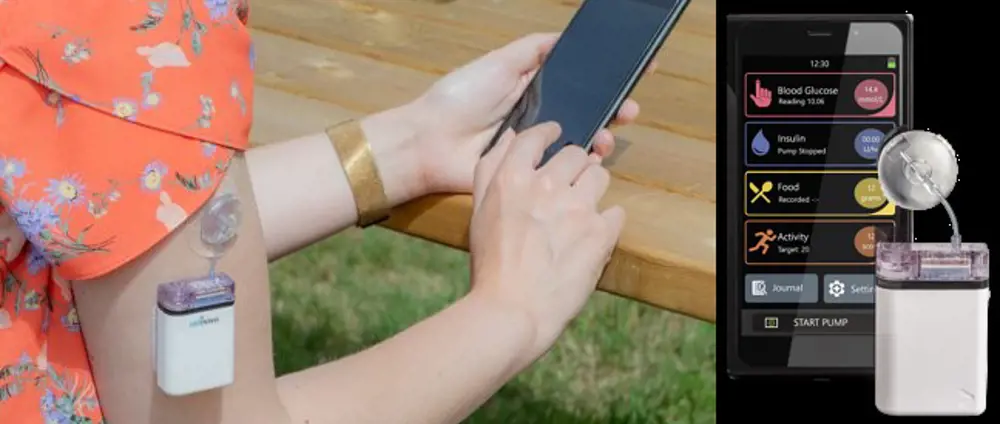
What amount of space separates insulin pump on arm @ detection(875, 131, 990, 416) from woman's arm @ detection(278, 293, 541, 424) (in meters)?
0.26

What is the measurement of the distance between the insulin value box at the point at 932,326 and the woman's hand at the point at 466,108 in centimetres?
43

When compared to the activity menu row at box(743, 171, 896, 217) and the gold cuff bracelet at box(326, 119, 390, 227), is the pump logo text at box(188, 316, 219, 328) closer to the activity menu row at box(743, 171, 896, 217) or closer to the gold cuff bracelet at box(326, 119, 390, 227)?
the activity menu row at box(743, 171, 896, 217)

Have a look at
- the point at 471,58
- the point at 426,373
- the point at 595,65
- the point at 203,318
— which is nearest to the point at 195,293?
the point at 203,318

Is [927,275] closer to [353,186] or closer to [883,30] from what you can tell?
[883,30]

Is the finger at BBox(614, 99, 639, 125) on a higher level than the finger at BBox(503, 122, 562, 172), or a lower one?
lower

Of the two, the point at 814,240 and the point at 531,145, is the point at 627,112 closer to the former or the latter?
the point at 531,145

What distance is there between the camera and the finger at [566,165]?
1.06 metres

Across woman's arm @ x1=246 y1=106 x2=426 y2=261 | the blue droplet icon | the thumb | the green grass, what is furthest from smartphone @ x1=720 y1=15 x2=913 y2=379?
the green grass

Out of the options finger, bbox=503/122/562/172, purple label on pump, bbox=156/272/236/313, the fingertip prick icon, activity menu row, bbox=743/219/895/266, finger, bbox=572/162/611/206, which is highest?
the fingertip prick icon

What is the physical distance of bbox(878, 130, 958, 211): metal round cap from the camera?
2.54 ft

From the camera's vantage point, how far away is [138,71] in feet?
2.50

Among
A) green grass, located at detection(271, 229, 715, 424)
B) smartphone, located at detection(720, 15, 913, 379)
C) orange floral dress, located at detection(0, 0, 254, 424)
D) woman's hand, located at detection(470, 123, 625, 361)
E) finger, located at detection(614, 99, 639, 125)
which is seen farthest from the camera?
green grass, located at detection(271, 229, 715, 424)

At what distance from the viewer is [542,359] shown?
2.03 metres

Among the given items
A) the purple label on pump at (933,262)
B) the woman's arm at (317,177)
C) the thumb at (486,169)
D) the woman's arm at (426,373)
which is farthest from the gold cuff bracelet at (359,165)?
the purple label on pump at (933,262)
